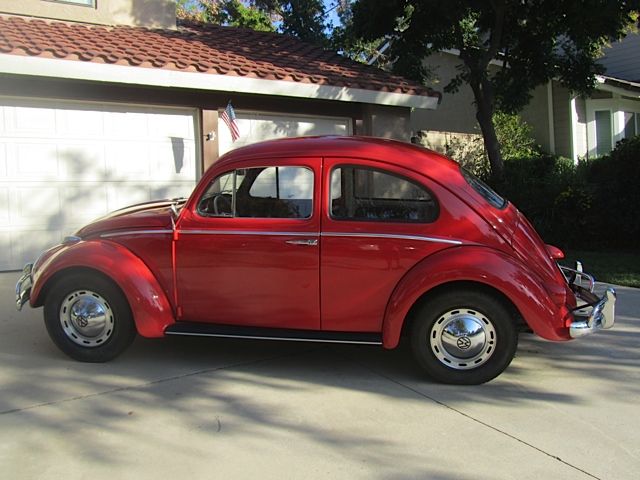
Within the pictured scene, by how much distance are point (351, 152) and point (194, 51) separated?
6660 mm

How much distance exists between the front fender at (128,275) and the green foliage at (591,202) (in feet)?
27.6

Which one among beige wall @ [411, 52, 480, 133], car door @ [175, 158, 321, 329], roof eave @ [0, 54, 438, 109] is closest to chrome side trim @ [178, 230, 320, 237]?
car door @ [175, 158, 321, 329]

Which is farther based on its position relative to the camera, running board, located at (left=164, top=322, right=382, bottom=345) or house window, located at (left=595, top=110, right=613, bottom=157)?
house window, located at (left=595, top=110, right=613, bottom=157)

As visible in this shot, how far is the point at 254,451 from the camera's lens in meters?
3.41

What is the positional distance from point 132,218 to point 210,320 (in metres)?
1.12

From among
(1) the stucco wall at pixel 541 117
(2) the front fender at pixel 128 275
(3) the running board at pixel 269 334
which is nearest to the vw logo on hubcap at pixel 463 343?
(3) the running board at pixel 269 334

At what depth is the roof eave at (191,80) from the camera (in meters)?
8.20

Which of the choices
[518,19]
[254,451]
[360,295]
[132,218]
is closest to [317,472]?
[254,451]

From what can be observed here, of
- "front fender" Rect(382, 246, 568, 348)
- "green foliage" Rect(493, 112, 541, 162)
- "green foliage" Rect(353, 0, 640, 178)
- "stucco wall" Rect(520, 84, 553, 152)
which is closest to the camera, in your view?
"front fender" Rect(382, 246, 568, 348)

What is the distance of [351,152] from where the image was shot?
4605 mm

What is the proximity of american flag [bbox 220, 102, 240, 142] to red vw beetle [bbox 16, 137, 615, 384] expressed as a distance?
16.8 ft

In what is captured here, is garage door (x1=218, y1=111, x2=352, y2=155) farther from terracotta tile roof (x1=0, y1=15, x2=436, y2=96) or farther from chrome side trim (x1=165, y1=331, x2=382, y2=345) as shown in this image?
chrome side trim (x1=165, y1=331, x2=382, y2=345)

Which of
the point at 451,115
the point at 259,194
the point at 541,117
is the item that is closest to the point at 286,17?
the point at 451,115

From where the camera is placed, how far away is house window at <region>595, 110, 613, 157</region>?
1724cm
